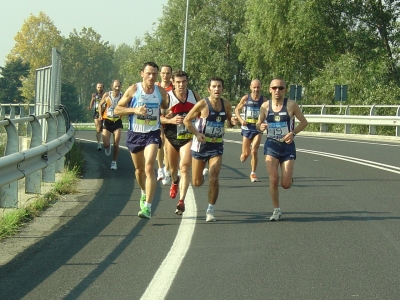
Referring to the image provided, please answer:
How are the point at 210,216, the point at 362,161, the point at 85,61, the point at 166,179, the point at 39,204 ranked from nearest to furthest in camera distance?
the point at 210,216, the point at 39,204, the point at 166,179, the point at 362,161, the point at 85,61

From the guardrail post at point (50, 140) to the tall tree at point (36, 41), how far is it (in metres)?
107

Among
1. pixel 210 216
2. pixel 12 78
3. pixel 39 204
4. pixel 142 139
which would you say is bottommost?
pixel 39 204

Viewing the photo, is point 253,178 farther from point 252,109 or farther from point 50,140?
point 50,140

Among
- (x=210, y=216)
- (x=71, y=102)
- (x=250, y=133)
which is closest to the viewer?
(x=210, y=216)

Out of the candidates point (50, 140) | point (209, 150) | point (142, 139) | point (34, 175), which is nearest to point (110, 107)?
point (50, 140)

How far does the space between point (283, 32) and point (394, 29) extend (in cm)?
589

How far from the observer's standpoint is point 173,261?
25.7 feet

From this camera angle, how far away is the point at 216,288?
6.73m

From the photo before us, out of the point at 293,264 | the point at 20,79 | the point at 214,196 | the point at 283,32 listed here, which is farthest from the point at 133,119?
the point at 20,79

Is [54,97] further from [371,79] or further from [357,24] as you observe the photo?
[357,24]

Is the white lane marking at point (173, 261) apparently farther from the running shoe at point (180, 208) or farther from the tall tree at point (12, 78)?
the tall tree at point (12, 78)

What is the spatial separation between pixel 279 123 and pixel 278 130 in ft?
0.31

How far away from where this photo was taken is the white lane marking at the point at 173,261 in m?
6.62

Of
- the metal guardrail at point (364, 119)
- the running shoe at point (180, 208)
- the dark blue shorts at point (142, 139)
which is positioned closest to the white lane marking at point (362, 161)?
the running shoe at point (180, 208)
